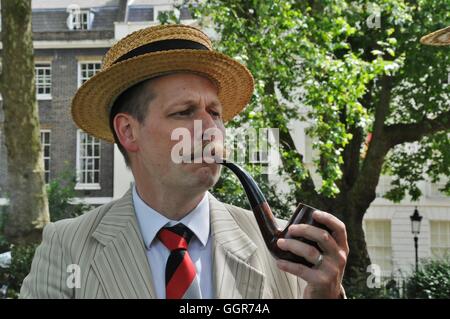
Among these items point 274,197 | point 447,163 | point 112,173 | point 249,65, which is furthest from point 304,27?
point 112,173

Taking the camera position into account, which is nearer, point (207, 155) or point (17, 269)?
point (207, 155)

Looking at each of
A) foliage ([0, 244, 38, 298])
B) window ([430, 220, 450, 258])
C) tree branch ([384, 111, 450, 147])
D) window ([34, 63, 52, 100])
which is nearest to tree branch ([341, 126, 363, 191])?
tree branch ([384, 111, 450, 147])

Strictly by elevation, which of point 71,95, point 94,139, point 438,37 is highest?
point 71,95

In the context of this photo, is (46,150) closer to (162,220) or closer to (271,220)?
(162,220)

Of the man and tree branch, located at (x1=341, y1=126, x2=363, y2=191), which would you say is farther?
tree branch, located at (x1=341, y1=126, x2=363, y2=191)

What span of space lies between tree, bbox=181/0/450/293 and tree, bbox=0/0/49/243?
2.51 metres

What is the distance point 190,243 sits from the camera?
1.90m

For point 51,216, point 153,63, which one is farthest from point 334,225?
point 51,216

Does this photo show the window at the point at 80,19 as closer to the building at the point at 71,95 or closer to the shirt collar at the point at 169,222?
the building at the point at 71,95

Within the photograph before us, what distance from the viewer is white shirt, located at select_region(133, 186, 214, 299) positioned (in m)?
1.84

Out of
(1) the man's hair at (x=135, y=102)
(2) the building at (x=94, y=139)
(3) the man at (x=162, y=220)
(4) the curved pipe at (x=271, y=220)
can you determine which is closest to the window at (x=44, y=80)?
(2) the building at (x=94, y=139)

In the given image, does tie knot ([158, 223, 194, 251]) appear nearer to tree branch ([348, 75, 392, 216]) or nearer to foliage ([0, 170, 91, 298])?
foliage ([0, 170, 91, 298])

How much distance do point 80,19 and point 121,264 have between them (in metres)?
27.0

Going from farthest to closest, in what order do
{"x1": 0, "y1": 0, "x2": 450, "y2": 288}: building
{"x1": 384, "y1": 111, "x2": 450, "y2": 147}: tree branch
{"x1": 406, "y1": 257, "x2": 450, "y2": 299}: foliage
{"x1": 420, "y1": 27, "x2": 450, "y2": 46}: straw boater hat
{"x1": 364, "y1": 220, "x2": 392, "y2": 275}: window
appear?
1. {"x1": 364, "y1": 220, "x2": 392, "y2": 275}: window
2. {"x1": 0, "y1": 0, "x2": 450, "y2": 288}: building
3. {"x1": 384, "y1": 111, "x2": 450, "y2": 147}: tree branch
4. {"x1": 406, "y1": 257, "x2": 450, "y2": 299}: foliage
5. {"x1": 420, "y1": 27, "x2": 450, "y2": 46}: straw boater hat
